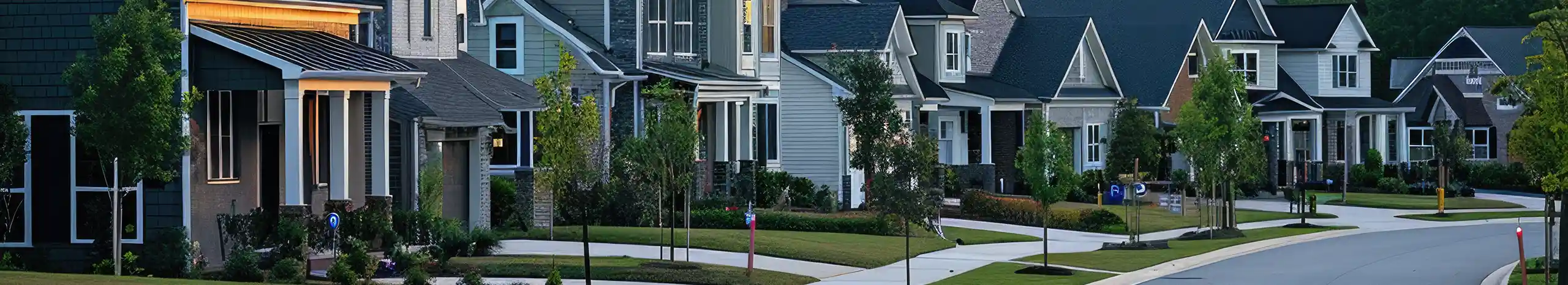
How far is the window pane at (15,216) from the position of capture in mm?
27047

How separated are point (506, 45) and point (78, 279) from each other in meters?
17.7

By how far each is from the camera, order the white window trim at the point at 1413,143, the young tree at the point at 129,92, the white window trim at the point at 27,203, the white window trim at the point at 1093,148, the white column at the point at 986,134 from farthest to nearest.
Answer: the white window trim at the point at 1413,143 < the white window trim at the point at 1093,148 < the white column at the point at 986,134 < the white window trim at the point at 27,203 < the young tree at the point at 129,92

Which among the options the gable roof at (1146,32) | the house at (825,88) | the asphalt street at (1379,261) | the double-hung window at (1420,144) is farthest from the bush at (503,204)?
the double-hung window at (1420,144)

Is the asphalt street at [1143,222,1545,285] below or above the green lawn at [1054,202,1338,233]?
below

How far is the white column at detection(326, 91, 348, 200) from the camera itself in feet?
90.4

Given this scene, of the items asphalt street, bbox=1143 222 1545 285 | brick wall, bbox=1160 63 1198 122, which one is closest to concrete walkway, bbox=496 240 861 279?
asphalt street, bbox=1143 222 1545 285

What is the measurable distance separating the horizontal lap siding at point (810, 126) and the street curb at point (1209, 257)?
443 inches

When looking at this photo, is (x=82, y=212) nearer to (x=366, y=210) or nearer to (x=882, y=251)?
(x=366, y=210)

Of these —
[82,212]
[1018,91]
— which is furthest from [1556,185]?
[1018,91]

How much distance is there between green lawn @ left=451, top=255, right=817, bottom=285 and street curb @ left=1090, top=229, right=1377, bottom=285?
5.43 meters

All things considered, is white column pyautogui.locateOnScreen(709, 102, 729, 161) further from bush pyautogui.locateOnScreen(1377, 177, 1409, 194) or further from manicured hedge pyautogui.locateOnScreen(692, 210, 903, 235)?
bush pyautogui.locateOnScreen(1377, 177, 1409, 194)

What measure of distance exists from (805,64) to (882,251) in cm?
1440

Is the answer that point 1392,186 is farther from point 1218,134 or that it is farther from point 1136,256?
point 1136,256

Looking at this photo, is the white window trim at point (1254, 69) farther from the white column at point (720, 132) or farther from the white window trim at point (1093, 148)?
the white column at point (720, 132)
